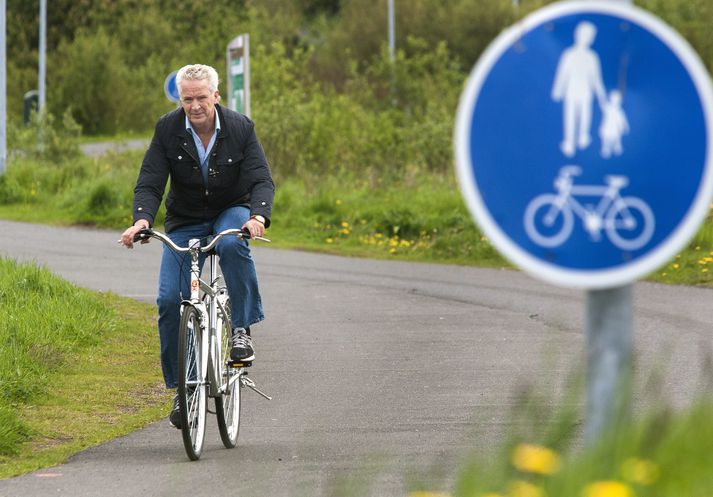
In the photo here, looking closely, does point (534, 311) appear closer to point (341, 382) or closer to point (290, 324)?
point (290, 324)

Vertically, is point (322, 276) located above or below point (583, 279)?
below

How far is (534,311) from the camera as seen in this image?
14.0 metres

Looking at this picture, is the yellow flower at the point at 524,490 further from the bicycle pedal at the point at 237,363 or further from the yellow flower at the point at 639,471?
the bicycle pedal at the point at 237,363

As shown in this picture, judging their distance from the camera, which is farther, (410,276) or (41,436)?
(410,276)

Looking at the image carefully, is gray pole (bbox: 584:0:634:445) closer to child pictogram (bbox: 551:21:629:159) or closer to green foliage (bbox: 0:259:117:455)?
child pictogram (bbox: 551:21:629:159)

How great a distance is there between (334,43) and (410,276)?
46.3m

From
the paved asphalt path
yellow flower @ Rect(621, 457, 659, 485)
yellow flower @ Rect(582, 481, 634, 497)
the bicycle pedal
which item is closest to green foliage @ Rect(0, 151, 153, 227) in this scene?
the paved asphalt path

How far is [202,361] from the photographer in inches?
300

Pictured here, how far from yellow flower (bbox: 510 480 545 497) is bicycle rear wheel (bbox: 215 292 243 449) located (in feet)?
13.2

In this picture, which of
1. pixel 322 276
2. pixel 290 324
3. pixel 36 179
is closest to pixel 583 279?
pixel 290 324

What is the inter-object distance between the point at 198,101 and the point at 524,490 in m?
4.65

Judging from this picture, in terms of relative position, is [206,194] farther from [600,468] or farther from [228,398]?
[600,468]

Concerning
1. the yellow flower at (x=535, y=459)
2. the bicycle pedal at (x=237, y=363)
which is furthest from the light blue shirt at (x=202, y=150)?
the yellow flower at (x=535, y=459)

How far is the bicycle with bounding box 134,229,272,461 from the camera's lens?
7426 millimetres
